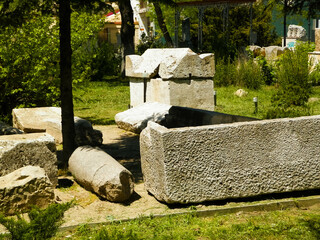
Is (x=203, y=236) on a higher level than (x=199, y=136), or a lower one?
lower

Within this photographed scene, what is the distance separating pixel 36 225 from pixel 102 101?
1215 centimetres

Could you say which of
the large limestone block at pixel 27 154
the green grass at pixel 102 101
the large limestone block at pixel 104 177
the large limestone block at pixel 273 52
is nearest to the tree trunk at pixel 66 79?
the large limestone block at pixel 104 177

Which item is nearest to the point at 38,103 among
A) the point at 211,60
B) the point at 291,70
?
the point at 211,60

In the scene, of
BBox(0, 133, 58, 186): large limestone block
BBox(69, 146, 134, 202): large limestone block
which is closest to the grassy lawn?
BBox(69, 146, 134, 202): large limestone block

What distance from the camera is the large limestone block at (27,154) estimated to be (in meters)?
6.34

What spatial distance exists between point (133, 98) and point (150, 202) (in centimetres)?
692

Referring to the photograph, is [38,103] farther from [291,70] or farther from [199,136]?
[199,136]

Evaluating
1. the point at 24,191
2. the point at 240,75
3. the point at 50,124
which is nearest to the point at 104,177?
the point at 24,191

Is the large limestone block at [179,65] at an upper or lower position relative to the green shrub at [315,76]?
upper

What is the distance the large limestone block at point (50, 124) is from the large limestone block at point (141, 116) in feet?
3.80

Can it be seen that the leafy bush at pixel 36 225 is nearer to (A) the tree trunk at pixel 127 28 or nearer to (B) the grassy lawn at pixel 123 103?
(B) the grassy lawn at pixel 123 103

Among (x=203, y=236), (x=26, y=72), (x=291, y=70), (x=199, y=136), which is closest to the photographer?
(x=203, y=236)

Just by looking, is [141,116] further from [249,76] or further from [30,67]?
[249,76]

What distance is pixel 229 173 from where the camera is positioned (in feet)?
19.7
